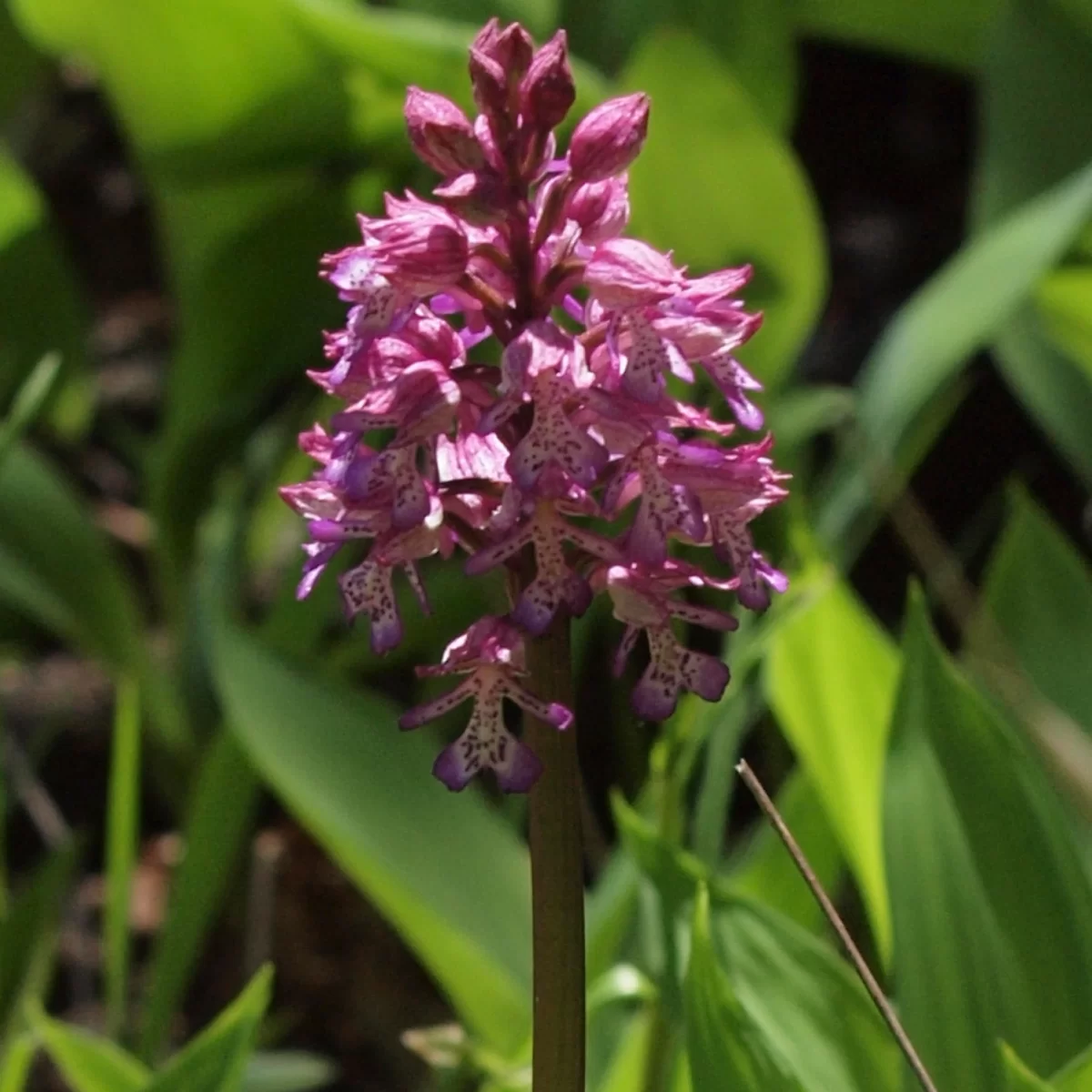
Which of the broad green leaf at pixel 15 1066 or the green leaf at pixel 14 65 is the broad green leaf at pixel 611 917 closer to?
the broad green leaf at pixel 15 1066

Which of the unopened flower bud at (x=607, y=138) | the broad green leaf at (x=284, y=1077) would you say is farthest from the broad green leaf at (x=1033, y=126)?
the unopened flower bud at (x=607, y=138)

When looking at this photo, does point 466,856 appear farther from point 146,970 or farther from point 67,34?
point 67,34

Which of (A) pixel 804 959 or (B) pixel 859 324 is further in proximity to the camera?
(B) pixel 859 324

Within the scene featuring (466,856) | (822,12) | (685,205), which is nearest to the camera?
(466,856)

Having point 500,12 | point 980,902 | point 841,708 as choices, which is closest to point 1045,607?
point 841,708

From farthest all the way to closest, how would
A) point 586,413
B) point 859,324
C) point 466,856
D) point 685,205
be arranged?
point 859,324 → point 685,205 → point 466,856 → point 586,413

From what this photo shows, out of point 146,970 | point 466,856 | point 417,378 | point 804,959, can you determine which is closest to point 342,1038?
point 146,970

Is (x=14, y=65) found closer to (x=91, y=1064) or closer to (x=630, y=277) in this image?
(x=91, y=1064)
